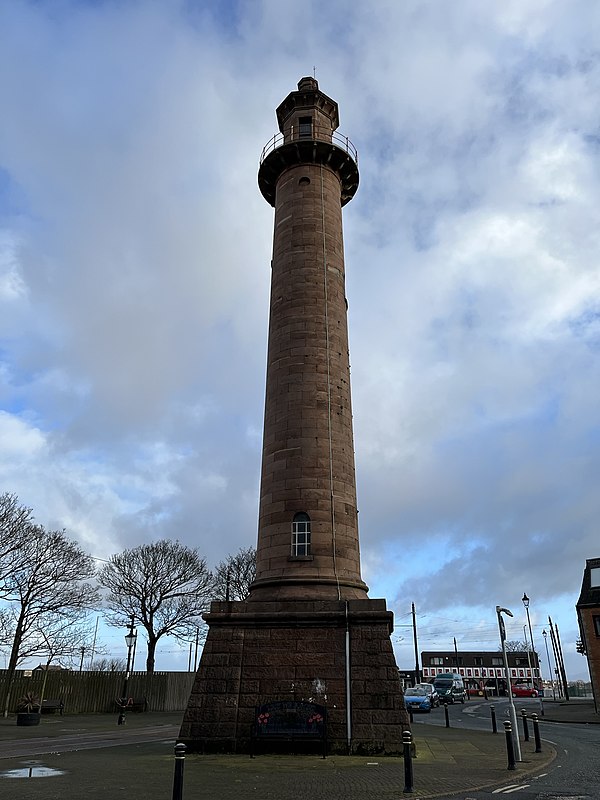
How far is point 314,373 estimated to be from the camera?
67.7ft

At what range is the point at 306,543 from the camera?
726 inches

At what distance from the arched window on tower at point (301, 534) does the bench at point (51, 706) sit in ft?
79.0

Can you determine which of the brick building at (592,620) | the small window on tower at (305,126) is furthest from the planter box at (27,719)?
the brick building at (592,620)

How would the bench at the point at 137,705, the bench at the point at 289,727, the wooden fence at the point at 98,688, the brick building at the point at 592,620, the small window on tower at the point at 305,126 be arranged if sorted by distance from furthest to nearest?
1. the brick building at the point at 592,620
2. the bench at the point at 137,705
3. the wooden fence at the point at 98,688
4. the small window on tower at the point at 305,126
5. the bench at the point at 289,727

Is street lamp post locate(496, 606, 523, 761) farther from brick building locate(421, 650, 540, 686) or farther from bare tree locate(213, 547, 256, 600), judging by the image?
brick building locate(421, 650, 540, 686)

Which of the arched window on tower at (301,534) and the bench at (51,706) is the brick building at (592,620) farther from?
the bench at (51,706)

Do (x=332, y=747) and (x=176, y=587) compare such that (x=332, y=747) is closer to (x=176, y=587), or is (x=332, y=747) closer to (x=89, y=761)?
(x=89, y=761)

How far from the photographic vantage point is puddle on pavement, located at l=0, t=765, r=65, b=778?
12070 mm

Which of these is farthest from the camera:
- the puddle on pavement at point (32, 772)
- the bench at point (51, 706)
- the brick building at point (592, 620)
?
the brick building at point (592, 620)

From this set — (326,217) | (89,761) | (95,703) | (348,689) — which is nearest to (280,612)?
(348,689)

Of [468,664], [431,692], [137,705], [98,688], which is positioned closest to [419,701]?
[431,692]

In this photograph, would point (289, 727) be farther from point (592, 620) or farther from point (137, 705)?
point (592, 620)

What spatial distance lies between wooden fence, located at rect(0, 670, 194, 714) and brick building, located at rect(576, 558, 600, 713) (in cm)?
2603

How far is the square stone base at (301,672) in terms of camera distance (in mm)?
15312
